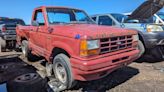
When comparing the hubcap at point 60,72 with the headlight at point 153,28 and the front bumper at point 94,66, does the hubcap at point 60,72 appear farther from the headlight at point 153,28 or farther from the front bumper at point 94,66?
the headlight at point 153,28

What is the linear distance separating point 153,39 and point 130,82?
2188 mm

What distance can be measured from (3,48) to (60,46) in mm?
6854

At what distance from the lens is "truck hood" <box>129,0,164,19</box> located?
807 centimetres

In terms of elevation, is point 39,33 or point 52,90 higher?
point 39,33

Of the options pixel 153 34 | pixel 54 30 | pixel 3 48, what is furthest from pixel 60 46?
pixel 3 48

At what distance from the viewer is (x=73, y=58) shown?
3.97 meters

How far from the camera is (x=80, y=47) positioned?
380 cm

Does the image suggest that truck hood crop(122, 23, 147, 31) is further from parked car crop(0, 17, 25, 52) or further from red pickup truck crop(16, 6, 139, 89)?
parked car crop(0, 17, 25, 52)

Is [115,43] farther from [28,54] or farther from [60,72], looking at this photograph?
[28,54]

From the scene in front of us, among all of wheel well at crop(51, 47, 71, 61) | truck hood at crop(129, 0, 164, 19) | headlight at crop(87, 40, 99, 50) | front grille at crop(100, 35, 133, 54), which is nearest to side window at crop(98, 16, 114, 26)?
truck hood at crop(129, 0, 164, 19)

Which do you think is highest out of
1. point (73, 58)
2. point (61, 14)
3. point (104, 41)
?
point (61, 14)

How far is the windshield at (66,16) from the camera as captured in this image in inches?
213

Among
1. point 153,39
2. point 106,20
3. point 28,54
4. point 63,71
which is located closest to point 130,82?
point 63,71

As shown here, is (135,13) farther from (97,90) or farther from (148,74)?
(97,90)
